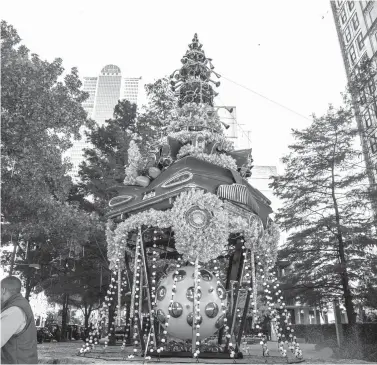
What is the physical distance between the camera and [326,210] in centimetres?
1568

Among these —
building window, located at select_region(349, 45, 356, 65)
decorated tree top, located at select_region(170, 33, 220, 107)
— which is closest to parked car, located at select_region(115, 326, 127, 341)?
decorated tree top, located at select_region(170, 33, 220, 107)

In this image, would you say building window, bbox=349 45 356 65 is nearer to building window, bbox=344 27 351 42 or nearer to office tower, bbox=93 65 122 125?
building window, bbox=344 27 351 42

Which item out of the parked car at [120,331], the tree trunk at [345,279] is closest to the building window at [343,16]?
the tree trunk at [345,279]

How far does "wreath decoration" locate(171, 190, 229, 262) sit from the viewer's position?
6680mm

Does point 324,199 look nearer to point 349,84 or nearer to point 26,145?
point 349,84

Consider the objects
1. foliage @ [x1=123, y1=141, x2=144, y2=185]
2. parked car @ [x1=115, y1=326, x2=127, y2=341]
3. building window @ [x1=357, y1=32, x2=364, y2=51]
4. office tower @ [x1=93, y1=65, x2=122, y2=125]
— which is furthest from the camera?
office tower @ [x1=93, y1=65, x2=122, y2=125]

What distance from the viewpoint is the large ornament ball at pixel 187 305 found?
6695 millimetres

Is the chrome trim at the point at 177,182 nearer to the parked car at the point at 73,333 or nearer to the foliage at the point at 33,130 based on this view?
the foliage at the point at 33,130

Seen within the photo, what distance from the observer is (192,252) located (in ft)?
22.0

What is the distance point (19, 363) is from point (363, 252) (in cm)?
1381

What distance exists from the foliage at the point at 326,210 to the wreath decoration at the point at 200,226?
27.9ft

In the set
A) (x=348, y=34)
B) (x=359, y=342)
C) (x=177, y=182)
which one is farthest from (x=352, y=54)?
(x=177, y=182)

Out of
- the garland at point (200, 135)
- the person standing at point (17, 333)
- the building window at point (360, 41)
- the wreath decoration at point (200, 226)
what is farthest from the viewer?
the building window at point (360, 41)

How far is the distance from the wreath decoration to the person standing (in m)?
3.63
